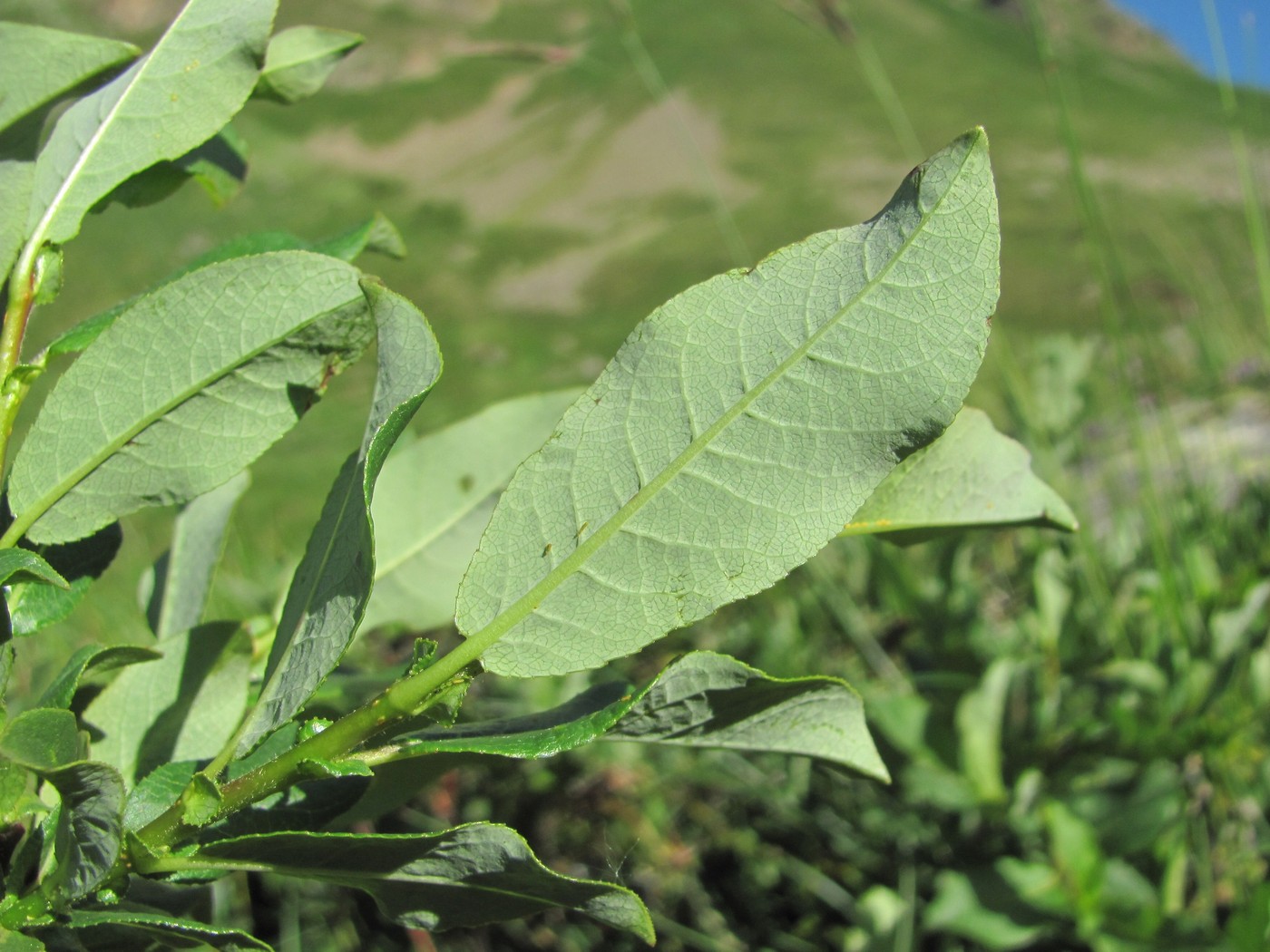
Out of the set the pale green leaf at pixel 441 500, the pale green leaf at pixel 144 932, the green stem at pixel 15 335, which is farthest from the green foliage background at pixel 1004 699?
the green stem at pixel 15 335

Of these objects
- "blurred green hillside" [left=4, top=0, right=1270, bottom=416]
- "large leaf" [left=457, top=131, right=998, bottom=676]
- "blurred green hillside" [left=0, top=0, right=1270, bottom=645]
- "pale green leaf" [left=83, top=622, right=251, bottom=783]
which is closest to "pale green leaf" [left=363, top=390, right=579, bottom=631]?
"pale green leaf" [left=83, top=622, right=251, bottom=783]

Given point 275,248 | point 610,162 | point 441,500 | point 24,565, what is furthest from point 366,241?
point 610,162

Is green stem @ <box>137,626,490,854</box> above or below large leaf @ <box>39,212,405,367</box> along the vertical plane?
below

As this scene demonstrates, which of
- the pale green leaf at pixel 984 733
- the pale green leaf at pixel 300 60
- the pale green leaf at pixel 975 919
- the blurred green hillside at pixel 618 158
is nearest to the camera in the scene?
the pale green leaf at pixel 300 60

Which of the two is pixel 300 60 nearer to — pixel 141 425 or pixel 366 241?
pixel 366 241

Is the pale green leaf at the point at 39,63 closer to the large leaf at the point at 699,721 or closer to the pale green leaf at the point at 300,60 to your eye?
the pale green leaf at the point at 300,60

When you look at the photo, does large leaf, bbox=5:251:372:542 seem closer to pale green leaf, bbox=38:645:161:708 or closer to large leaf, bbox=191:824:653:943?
pale green leaf, bbox=38:645:161:708
